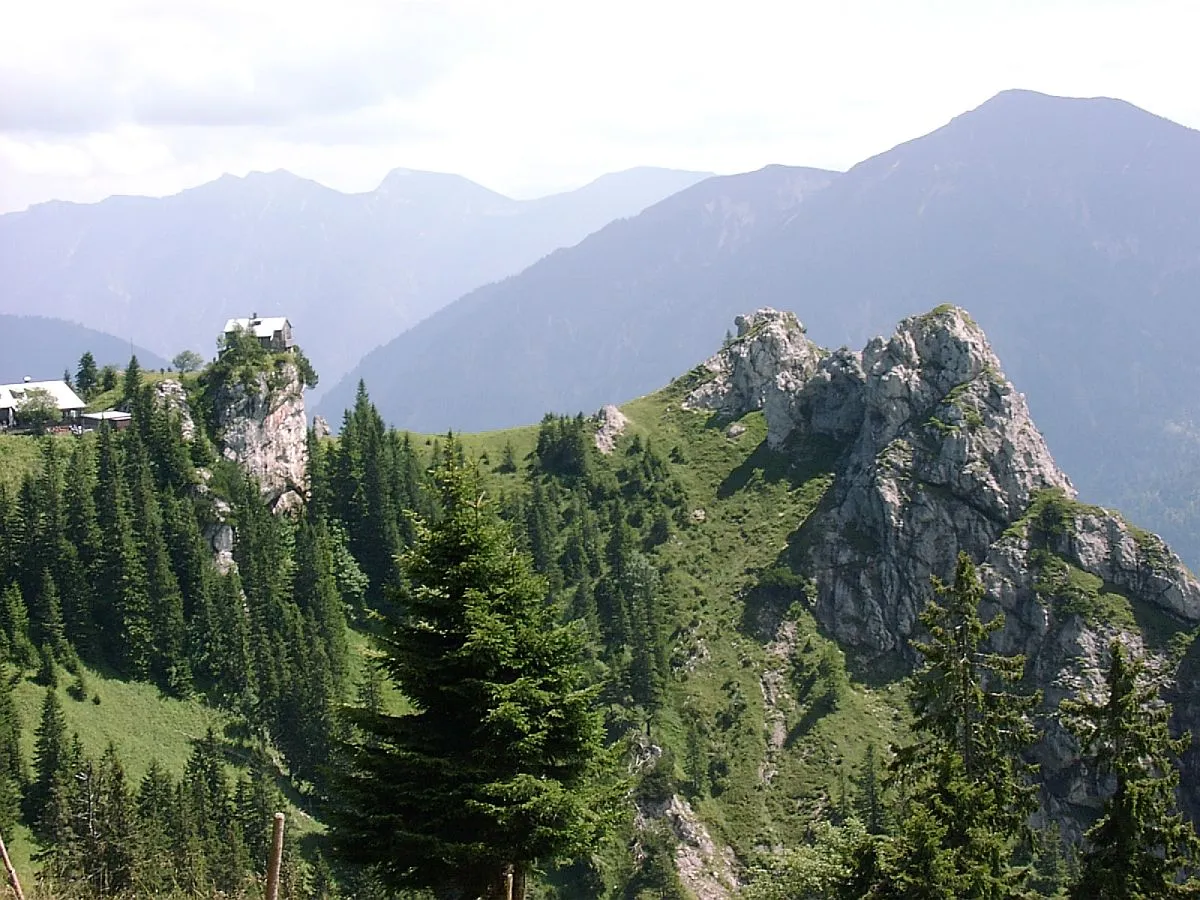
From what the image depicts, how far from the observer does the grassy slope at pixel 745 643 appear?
10244cm

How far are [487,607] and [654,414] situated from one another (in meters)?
136

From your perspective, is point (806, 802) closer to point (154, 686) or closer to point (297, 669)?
point (297, 669)

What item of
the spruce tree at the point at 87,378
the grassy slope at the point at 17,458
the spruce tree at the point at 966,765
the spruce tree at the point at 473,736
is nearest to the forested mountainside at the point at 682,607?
the spruce tree at the point at 966,765

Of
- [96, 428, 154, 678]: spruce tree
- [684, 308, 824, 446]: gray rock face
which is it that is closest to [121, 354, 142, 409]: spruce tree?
[96, 428, 154, 678]: spruce tree

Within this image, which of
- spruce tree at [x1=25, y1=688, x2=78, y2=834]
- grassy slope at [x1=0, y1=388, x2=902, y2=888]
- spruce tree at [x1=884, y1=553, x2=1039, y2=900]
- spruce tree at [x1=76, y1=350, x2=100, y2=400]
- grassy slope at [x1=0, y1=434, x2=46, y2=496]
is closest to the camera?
spruce tree at [x1=884, y1=553, x2=1039, y2=900]

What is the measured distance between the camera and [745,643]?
119062 millimetres

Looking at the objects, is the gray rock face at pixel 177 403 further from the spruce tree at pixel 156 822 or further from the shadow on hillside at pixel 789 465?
the shadow on hillside at pixel 789 465

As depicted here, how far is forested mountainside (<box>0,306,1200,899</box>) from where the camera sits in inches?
2625

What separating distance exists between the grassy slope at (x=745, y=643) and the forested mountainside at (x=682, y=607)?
1.20 ft

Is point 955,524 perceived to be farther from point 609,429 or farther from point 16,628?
point 16,628

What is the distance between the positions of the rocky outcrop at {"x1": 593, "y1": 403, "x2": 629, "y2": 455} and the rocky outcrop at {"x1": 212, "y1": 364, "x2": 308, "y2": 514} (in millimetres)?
41603

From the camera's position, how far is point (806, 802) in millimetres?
100688

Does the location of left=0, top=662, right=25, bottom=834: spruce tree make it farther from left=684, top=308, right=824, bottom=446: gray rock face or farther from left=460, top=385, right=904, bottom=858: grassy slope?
left=684, top=308, right=824, bottom=446: gray rock face

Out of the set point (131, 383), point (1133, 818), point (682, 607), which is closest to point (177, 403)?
point (131, 383)
